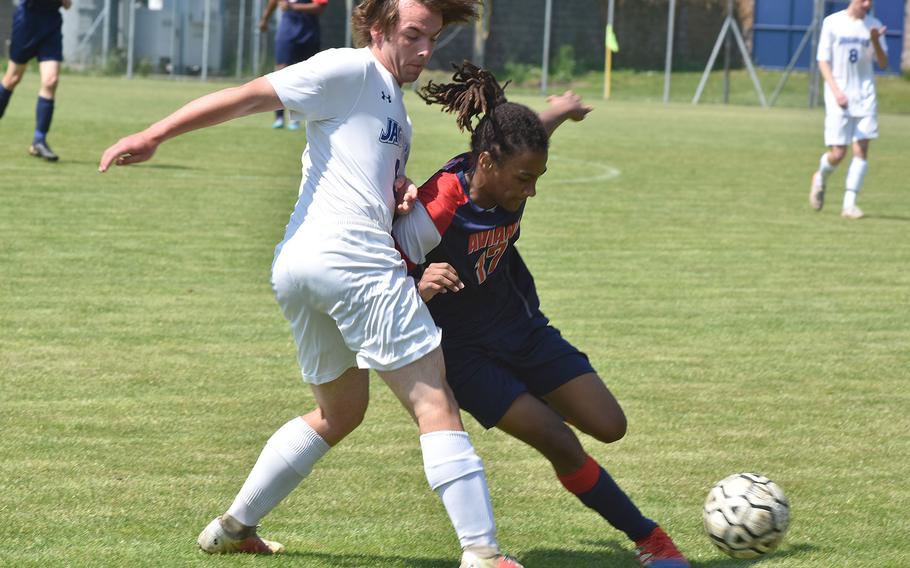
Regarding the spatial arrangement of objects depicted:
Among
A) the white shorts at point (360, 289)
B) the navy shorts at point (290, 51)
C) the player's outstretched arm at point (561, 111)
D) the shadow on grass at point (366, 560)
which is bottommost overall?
the shadow on grass at point (366, 560)

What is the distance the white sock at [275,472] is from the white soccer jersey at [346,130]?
631mm

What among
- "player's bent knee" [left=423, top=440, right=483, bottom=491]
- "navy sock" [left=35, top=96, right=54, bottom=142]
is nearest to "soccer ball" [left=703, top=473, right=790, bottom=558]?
"player's bent knee" [left=423, top=440, right=483, bottom=491]

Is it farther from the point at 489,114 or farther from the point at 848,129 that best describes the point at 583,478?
the point at 848,129

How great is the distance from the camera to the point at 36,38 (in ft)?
43.5

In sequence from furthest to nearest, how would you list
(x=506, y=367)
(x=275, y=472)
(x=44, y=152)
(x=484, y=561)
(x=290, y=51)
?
(x=290, y=51) → (x=44, y=152) → (x=506, y=367) → (x=275, y=472) → (x=484, y=561)

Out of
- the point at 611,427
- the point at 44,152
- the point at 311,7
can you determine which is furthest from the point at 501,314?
the point at 311,7

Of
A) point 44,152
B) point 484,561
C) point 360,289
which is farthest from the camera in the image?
point 44,152

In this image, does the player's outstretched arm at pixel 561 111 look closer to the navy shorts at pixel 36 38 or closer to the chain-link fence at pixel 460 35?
the navy shorts at pixel 36 38

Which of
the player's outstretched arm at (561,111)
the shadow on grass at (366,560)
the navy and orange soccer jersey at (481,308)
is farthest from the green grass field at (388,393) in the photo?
the player's outstretched arm at (561,111)

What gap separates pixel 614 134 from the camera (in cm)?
2281

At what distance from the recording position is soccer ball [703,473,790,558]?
409cm

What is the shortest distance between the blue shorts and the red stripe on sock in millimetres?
269

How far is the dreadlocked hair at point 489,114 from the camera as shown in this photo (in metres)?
3.92

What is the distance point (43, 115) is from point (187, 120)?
10.5 m
